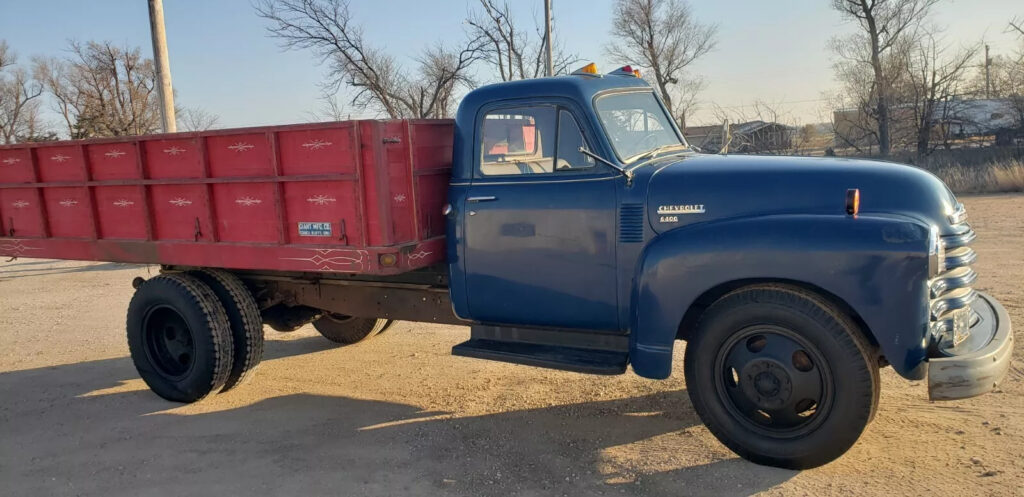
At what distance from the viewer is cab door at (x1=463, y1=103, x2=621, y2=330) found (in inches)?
165

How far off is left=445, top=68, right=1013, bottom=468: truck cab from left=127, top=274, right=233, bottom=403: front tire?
6.39ft

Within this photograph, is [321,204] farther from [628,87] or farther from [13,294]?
[13,294]

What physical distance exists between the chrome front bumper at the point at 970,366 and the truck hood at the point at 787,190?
1.86 ft

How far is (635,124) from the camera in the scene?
4.65 m

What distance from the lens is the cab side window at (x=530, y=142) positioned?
4.32 metres

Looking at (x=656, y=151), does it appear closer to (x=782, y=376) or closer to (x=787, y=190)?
(x=787, y=190)

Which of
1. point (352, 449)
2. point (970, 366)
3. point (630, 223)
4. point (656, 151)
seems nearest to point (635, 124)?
point (656, 151)

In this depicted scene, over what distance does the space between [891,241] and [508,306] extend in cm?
217

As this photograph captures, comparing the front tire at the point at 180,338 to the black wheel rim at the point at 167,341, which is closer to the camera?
the front tire at the point at 180,338

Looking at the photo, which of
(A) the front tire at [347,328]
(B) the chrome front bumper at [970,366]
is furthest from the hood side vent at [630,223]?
(A) the front tire at [347,328]

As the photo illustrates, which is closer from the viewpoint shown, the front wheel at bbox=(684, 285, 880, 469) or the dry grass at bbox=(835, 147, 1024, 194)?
the front wheel at bbox=(684, 285, 880, 469)

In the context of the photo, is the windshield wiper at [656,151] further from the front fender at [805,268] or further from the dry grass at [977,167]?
the dry grass at [977,167]

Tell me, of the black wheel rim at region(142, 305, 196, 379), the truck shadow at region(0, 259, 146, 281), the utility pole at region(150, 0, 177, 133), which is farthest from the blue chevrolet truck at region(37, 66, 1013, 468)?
the truck shadow at region(0, 259, 146, 281)

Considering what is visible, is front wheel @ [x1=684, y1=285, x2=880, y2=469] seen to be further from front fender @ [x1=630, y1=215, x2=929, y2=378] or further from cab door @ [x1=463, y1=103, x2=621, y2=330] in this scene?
cab door @ [x1=463, y1=103, x2=621, y2=330]
